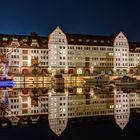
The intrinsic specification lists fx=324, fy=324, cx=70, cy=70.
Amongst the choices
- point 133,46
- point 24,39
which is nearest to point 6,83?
point 24,39

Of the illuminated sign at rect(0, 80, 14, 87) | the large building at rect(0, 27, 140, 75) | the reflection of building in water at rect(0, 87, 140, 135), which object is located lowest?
the reflection of building in water at rect(0, 87, 140, 135)

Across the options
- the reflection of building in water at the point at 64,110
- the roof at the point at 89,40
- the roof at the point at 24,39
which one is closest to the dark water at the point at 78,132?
the reflection of building in water at the point at 64,110

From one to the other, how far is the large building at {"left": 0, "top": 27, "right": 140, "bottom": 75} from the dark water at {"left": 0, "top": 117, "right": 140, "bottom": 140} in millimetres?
20365

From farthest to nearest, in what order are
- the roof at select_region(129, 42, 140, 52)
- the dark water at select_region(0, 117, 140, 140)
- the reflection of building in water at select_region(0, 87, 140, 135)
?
the roof at select_region(129, 42, 140, 52) → the reflection of building in water at select_region(0, 87, 140, 135) → the dark water at select_region(0, 117, 140, 140)

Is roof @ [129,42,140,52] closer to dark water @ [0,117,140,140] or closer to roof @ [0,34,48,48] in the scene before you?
roof @ [0,34,48,48]

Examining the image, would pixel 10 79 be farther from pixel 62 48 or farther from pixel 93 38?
pixel 93 38

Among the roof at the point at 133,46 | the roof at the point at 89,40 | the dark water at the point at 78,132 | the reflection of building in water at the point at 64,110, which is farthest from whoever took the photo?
the roof at the point at 133,46

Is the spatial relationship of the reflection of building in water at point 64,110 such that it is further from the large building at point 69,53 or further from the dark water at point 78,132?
the large building at point 69,53

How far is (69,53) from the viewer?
2795 centimetres

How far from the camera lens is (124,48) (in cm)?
3081

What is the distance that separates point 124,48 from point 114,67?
8.00 feet

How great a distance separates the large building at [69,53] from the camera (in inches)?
1023

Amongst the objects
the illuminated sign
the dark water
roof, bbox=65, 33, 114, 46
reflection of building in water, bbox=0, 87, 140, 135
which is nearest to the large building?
roof, bbox=65, 33, 114, 46

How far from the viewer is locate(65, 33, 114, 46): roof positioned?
1125 inches
